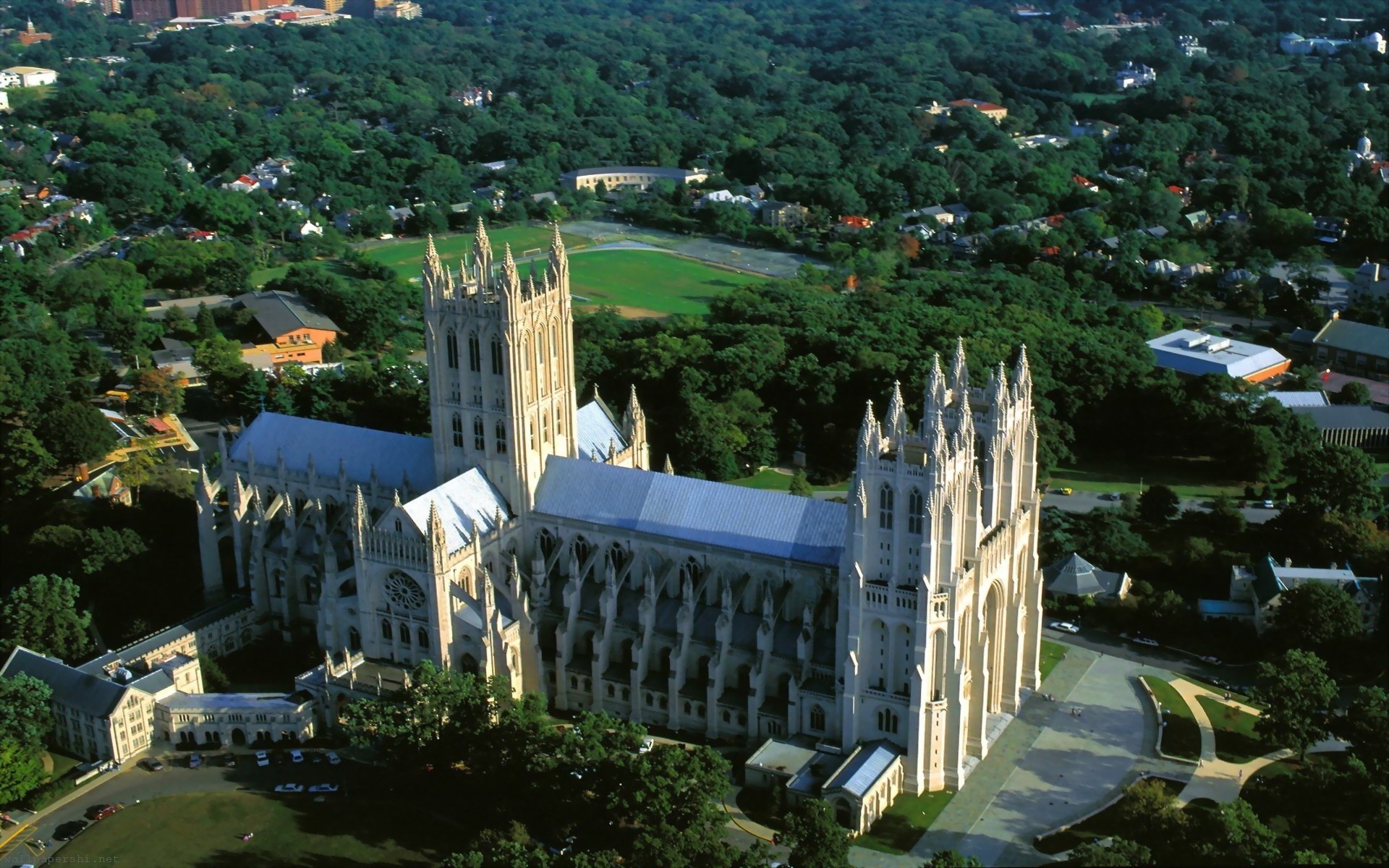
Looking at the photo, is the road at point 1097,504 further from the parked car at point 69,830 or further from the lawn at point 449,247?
the lawn at point 449,247

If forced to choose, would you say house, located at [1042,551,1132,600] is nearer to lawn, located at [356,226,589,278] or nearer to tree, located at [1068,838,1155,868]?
tree, located at [1068,838,1155,868]

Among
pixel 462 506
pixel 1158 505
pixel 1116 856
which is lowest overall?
pixel 1158 505

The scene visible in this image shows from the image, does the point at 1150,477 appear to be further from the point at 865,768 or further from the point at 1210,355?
the point at 865,768

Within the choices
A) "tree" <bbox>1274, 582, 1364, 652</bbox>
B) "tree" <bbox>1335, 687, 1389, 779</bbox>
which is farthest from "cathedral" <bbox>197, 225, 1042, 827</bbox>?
"tree" <bbox>1335, 687, 1389, 779</bbox>

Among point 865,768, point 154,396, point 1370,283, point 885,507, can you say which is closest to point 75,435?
point 154,396

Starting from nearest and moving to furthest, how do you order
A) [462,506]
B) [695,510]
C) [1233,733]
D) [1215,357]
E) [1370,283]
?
[1233,733]
[695,510]
[462,506]
[1215,357]
[1370,283]

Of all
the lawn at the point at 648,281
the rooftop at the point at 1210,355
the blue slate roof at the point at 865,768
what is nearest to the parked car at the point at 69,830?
the blue slate roof at the point at 865,768
